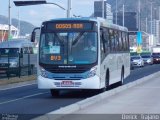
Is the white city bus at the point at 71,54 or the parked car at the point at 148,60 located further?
the parked car at the point at 148,60

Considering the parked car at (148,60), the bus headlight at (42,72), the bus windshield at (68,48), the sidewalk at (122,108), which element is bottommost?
the parked car at (148,60)

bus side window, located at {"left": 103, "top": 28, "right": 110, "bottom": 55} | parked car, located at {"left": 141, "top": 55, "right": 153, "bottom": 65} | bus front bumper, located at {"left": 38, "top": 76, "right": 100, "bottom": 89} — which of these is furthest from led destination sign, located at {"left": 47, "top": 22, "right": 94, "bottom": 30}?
parked car, located at {"left": 141, "top": 55, "right": 153, "bottom": 65}

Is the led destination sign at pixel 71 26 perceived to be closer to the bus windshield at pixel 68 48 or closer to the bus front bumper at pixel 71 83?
the bus windshield at pixel 68 48

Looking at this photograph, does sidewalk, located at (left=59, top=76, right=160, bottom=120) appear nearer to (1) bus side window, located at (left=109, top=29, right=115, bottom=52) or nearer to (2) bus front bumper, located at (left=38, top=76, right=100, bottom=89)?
(2) bus front bumper, located at (left=38, top=76, right=100, bottom=89)

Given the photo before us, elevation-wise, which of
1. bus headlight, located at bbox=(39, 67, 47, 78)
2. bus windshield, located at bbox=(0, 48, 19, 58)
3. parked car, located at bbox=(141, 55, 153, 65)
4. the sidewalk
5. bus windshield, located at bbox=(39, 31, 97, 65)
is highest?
bus windshield, located at bbox=(39, 31, 97, 65)

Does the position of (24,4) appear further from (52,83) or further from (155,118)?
(155,118)

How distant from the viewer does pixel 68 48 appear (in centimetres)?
2436

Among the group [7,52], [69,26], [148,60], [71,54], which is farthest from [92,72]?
[148,60]

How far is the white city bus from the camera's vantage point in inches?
952

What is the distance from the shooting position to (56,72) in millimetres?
24344

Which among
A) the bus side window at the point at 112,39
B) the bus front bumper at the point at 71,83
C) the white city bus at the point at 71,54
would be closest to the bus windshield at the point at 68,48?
the white city bus at the point at 71,54

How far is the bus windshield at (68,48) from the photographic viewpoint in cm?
2427

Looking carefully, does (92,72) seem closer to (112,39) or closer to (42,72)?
(42,72)

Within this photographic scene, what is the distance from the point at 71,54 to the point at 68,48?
0.90 ft
